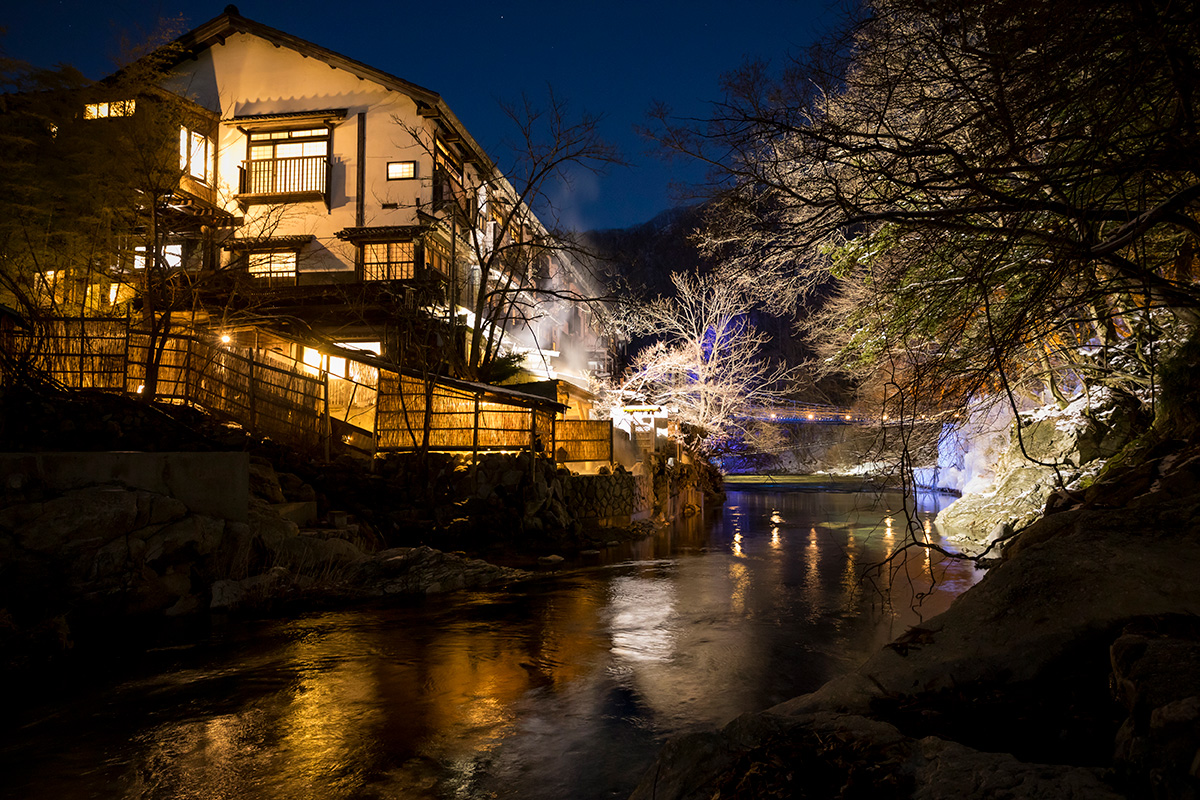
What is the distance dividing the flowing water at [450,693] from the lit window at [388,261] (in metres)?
14.6

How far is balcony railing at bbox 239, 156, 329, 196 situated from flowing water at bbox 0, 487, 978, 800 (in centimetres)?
1790

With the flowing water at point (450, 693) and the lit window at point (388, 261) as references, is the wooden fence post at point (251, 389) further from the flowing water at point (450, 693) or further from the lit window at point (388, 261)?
the lit window at point (388, 261)

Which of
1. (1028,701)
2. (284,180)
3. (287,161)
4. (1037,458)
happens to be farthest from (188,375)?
(1037,458)

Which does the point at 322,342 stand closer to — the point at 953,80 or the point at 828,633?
the point at 828,633

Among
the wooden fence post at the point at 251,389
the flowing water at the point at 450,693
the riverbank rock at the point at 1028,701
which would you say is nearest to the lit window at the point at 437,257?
the wooden fence post at the point at 251,389

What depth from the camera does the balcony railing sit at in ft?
73.5

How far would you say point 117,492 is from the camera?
804 centimetres

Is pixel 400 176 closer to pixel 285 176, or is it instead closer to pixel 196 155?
pixel 285 176

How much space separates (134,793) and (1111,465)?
36.7ft

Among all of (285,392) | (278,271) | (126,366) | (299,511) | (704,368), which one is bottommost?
(299,511)

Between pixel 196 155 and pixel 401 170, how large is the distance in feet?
21.9

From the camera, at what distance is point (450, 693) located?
5.59m

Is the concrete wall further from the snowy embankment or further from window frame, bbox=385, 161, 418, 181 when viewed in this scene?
window frame, bbox=385, 161, 418, 181

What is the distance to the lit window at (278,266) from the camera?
21.9m
